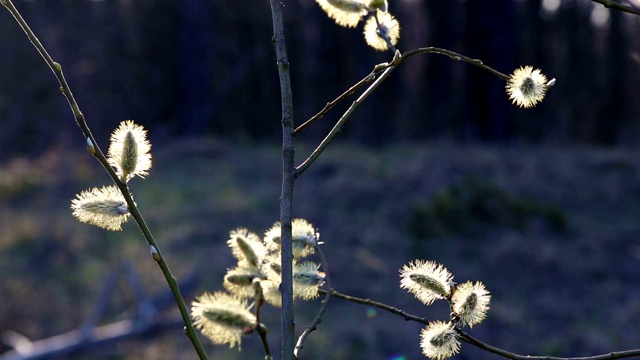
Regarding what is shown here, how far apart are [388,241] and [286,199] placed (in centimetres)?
586

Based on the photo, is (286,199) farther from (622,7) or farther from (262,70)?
(262,70)

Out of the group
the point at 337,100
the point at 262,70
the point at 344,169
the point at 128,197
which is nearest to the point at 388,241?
the point at 344,169

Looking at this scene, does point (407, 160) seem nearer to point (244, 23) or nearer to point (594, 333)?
point (594, 333)

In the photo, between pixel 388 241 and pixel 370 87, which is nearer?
pixel 370 87

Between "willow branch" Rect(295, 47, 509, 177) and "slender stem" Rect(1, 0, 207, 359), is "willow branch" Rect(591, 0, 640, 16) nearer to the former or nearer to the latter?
"willow branch" Rect(295, 47, 509, 177)

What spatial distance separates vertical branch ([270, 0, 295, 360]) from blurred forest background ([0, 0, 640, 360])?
0.80 meters

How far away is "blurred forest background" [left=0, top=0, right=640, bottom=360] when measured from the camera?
5863mm

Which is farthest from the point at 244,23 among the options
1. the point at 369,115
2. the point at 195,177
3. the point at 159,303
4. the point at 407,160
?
the point at 159,303

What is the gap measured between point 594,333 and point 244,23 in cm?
960

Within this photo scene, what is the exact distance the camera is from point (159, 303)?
19.2 ft

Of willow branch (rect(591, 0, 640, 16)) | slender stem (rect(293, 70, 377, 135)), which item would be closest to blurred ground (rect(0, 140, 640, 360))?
slender stem (rect(293, 70, 377, 135))

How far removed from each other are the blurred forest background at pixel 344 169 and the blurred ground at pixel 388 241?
0.07ft

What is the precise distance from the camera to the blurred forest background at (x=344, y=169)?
19.2ft

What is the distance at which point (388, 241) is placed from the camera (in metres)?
6.74
